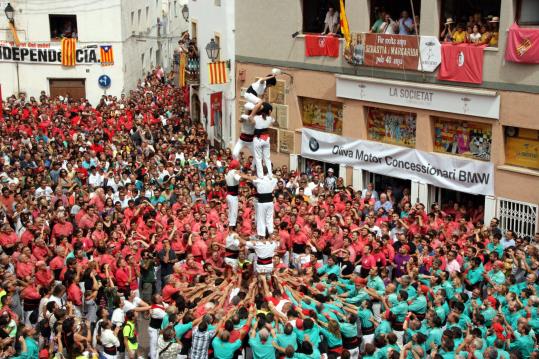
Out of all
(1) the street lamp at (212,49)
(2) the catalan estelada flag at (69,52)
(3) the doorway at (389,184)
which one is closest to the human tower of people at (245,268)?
(3) the doorway at (389,184)

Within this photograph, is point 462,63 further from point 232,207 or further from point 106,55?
point 106,55

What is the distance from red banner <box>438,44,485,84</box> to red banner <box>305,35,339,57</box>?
4.27 metres

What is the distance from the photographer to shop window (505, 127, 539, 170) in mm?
21672

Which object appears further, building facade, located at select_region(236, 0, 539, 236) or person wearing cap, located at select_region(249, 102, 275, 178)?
building facade, located at select_region(236, 0, 539, 236)

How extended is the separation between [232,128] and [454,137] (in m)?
10.4

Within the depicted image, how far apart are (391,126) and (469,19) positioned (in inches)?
160

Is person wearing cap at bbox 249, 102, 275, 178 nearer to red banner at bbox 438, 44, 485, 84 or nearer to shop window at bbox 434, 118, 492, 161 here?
red banner at bbox 438, 44, 485, 84

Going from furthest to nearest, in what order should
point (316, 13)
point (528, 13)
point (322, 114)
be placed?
1. point (316, 13)
2. point (322, 114)
3. point (528, 13)

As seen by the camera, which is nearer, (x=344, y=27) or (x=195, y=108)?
(x=344, y=27)

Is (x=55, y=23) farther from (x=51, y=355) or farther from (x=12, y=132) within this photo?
(x=51, y=355)

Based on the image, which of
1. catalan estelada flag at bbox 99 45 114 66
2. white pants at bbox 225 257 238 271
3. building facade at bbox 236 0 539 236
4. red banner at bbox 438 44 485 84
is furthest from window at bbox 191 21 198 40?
white pants at bbox 225 257 238 271

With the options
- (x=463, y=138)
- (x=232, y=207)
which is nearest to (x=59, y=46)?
(x=463, y=138)

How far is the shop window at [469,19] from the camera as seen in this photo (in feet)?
73.5

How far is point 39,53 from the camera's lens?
3894cm
